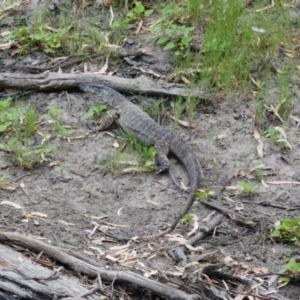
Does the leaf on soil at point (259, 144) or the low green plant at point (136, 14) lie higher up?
the low green plant at point (136, 14)

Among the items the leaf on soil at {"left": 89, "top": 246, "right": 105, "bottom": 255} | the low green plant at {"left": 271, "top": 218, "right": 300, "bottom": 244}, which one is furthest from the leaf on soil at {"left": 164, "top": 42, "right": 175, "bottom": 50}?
the leaf on soil at {"left": 89, "top": 246, "right": 105, "bottom": 255}

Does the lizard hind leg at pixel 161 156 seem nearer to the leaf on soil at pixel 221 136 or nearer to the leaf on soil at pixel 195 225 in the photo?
the leaf on soil at pixel 221 136

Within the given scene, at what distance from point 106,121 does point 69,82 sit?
0.64m

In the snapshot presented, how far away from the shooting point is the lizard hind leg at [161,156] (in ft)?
23.1

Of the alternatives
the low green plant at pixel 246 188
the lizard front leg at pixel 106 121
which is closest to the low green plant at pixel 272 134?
the low green plant at pixel 246 188

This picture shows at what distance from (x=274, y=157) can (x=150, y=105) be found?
59.3 inches

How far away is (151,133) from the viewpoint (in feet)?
24.5

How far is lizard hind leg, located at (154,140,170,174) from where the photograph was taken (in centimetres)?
705

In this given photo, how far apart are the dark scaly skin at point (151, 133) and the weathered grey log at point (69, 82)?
10 centimetres

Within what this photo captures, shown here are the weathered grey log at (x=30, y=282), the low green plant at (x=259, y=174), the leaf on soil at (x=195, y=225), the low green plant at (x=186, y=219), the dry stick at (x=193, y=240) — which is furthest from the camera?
the low green plant at (x=259, y=174)

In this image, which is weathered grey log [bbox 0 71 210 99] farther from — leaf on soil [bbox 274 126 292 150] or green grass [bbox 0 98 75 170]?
leaf on soil [bbox 274 126 292 150]

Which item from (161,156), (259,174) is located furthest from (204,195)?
(161,156)

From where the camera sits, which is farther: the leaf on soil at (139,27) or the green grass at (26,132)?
the leaf on soil at (139,27)

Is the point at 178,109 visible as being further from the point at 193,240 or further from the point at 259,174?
the point at 193,240
